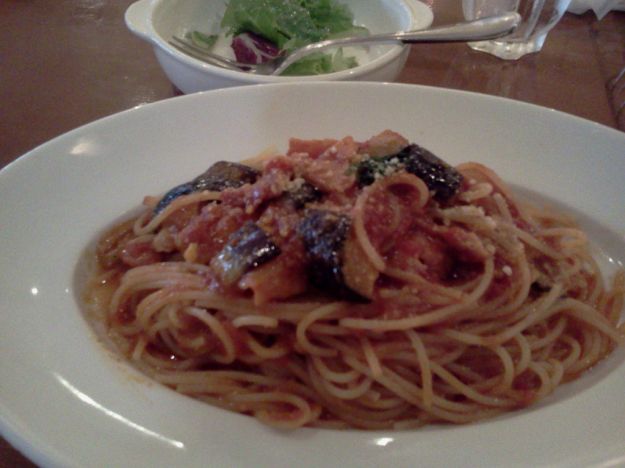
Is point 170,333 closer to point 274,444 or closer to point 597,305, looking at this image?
point 274,444

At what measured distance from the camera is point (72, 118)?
3.41 meters

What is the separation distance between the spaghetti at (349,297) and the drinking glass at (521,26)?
9.01ft

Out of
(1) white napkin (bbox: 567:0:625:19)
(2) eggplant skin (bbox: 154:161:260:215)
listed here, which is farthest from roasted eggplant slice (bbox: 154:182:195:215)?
(1) white napkin (bbox: 567:0:625:19)

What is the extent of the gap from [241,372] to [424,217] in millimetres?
852

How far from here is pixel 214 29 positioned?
4.09m

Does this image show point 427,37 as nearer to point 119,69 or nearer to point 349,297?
point 119,69

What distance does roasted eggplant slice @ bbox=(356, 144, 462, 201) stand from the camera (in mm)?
2010

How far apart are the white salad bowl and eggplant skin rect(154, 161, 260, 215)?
86 centimetres

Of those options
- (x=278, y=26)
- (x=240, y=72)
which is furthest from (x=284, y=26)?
(x=240, y=72)

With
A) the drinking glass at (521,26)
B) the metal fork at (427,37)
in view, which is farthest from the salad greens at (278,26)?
the drinking glass at (521,26)

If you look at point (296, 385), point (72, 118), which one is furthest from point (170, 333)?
point (72, 118)

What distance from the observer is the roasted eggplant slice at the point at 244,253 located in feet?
5.79

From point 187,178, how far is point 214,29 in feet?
6.80

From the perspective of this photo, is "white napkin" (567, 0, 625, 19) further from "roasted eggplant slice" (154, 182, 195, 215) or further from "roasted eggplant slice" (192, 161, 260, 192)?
"roasted eggplant slice" (154, 182, 195, 215)
